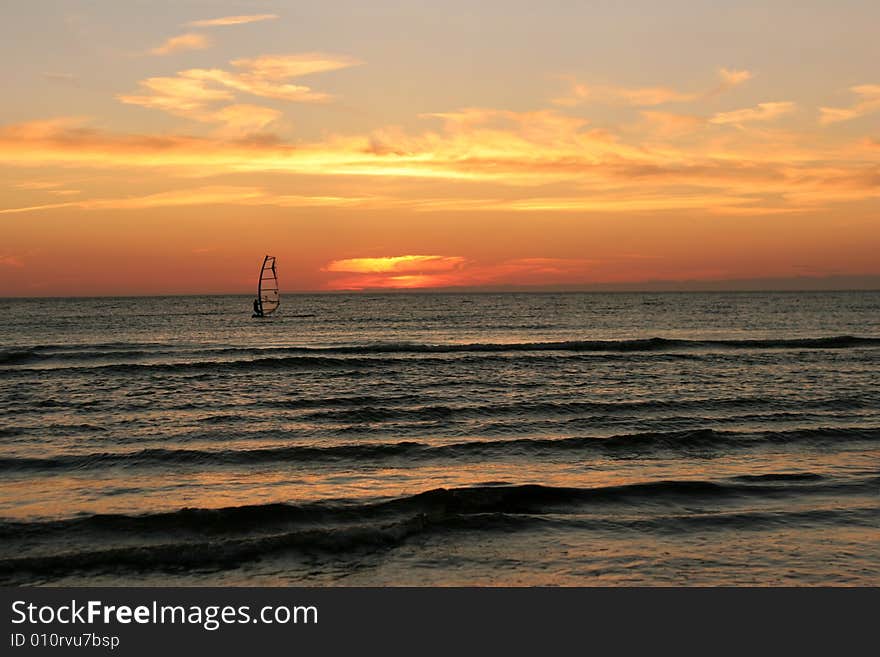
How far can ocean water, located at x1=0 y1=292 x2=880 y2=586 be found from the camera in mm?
10727

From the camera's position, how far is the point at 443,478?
1573 centimetres

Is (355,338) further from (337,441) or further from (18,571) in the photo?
(18,571)

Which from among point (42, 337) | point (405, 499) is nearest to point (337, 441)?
point (405, 499)

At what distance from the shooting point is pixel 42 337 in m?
66.8

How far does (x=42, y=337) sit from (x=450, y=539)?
6475cm

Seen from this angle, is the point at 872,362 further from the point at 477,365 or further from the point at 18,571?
the point at 18,571

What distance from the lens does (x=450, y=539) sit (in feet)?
38.8

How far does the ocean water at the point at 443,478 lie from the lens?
35.2 feet

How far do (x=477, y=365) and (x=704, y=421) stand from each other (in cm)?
1815
